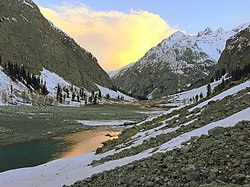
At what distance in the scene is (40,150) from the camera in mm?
38312

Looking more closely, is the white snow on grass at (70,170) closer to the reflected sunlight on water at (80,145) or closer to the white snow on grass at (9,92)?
the reflected sunlight on water at (80,145)

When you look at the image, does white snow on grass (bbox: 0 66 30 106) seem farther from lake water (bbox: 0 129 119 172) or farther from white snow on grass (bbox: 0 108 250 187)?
white snow on grass (bbox: 0 108 250 187)

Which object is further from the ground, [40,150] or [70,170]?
[70,170]

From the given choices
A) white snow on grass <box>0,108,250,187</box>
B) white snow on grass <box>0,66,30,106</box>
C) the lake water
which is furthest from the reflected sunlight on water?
white snow on grass <box>0,66,30,106</box>

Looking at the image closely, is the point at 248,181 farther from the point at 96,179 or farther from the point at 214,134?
the point at 96,179

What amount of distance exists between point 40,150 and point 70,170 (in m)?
19.2

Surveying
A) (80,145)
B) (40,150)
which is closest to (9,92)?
(80,145)

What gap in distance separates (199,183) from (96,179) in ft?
19.6

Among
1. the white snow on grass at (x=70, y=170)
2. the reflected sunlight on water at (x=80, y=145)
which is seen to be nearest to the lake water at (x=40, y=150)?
the reflected sunlight on water at (x=80, y=145)

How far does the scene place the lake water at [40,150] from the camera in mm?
31873

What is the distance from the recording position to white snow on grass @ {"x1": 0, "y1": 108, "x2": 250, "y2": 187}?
1570 centimetres

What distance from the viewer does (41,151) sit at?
124 feet

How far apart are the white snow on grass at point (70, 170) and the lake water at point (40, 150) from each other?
7.40m

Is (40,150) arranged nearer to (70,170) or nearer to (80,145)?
(80,145)
